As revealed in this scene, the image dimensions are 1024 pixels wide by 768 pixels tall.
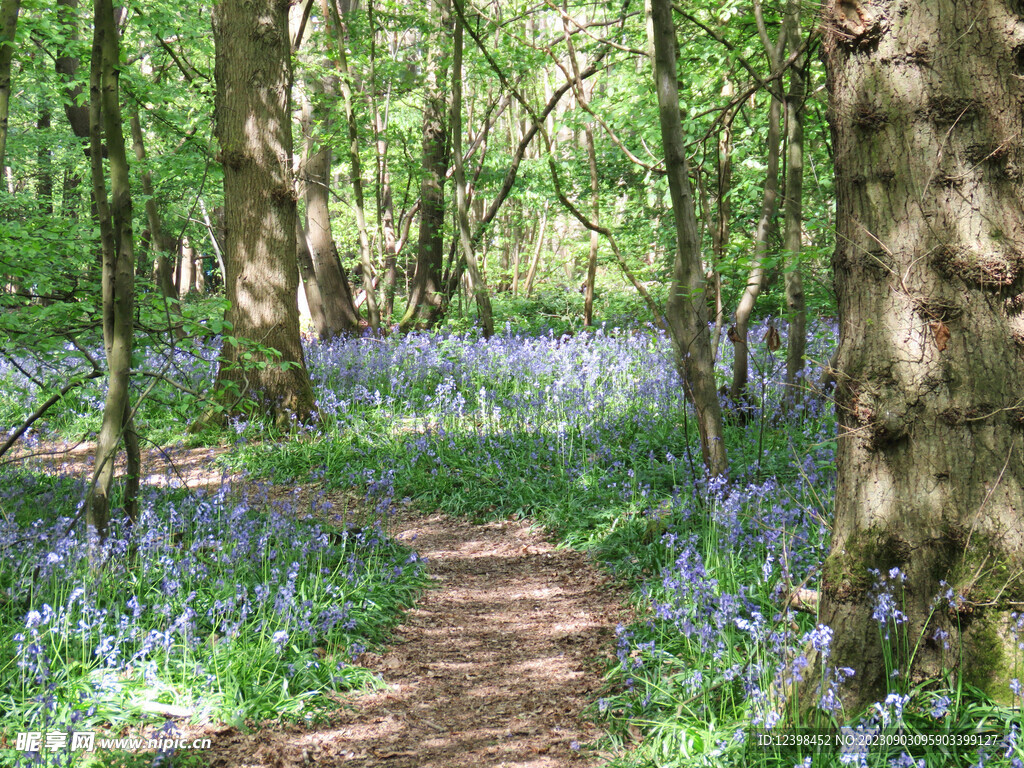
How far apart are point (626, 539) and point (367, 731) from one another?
2324 mm

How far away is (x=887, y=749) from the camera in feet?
7.14

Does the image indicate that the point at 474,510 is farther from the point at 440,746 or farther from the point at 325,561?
the point at 440,746

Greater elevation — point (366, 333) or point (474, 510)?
point (366, 333)

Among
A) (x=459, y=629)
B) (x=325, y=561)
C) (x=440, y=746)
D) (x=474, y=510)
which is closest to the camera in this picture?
(x=440, y=746)

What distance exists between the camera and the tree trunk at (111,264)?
12.2ft

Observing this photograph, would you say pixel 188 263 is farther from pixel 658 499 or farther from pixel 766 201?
pixel 658 499

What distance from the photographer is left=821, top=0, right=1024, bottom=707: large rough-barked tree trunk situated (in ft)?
7.89

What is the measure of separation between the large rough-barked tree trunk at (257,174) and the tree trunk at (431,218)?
243 inches

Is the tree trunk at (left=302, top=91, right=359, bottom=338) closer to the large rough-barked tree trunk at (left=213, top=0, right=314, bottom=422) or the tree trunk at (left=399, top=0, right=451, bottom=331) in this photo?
the tree trunk at (left=399, top=0, right=451, bottom=331)

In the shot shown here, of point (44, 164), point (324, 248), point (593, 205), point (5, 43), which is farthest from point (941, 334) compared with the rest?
point (44, 164)

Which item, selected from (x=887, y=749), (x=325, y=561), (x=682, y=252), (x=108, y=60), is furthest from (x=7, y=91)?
(x=887, y=749)

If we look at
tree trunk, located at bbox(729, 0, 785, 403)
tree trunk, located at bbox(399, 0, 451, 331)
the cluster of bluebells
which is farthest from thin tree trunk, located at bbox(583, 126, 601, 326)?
the cluster of bluebells

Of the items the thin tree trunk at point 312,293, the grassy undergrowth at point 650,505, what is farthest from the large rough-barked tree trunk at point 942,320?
the thin tree trunk at point 312,293

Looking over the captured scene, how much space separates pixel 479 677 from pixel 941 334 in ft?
8.49
